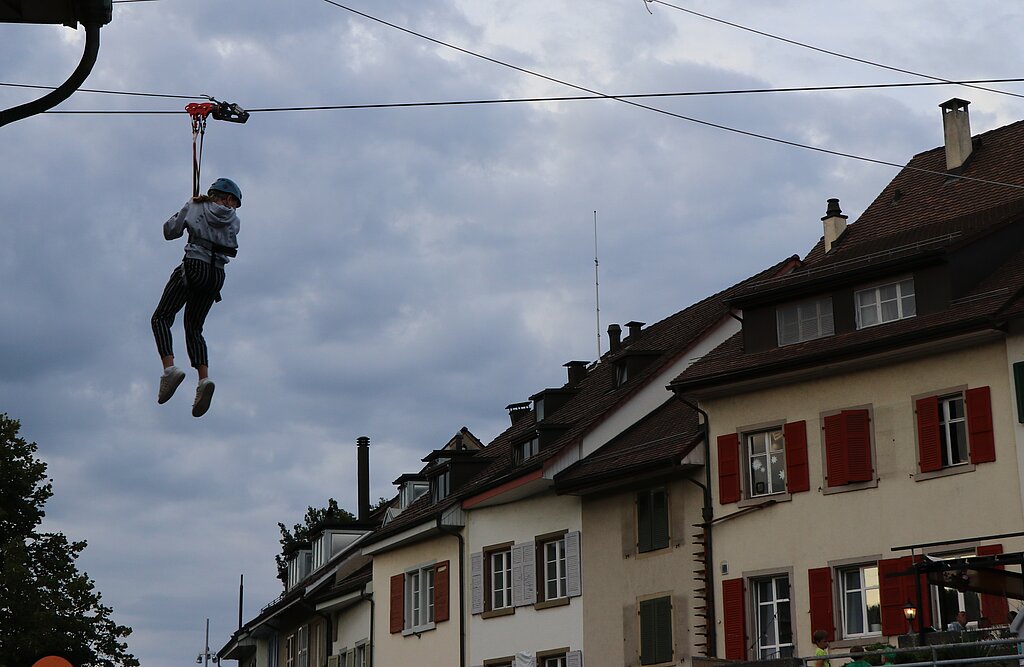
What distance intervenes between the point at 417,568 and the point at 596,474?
1027 cm

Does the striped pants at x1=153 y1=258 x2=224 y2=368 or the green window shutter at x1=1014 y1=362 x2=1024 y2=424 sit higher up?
the green window shutter at x1=1014 y1=362 x2=1024 y2=424

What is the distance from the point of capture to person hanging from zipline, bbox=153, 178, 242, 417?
1317 cm

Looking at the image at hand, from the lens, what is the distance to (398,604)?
159 ft

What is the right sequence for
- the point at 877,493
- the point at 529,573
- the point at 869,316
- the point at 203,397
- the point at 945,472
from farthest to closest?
the point at 529,573
the point at 869,316
the point at 877,493
the point at 945,472
the point at 203,397

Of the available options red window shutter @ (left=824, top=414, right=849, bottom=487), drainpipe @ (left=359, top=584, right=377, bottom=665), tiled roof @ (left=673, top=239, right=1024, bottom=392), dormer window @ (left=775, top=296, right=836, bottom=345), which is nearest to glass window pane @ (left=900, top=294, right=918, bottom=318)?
tiled roof @ (left=673, top=239, right=1024, bottom=392)

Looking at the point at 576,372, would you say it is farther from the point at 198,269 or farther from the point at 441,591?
the point at 198,269

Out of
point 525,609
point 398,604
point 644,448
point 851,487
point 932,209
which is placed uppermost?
point 932,209

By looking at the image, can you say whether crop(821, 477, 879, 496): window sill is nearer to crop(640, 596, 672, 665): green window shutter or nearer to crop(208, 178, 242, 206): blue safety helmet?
crop(640, 596, 672, 665): green window shutter

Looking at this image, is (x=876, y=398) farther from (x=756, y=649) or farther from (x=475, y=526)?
(x=475, y=526)

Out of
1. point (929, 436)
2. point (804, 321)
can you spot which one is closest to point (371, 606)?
point (804, 321)

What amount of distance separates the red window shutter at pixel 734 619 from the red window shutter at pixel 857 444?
3.68m

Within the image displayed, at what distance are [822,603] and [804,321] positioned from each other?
6.15m

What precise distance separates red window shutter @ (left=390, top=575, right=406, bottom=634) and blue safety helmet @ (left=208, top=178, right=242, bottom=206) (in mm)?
35904

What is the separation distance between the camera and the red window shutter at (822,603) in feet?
110
